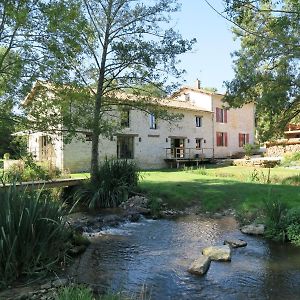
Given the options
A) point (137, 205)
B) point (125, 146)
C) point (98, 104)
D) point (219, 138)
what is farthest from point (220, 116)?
point (137, 205)

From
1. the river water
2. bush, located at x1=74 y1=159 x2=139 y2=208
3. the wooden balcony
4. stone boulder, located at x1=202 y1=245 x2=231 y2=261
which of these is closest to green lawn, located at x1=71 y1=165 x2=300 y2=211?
bush, located at x1=74 y1=159 x2=139 y2=208

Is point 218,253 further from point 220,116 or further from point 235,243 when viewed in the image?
point 220,116

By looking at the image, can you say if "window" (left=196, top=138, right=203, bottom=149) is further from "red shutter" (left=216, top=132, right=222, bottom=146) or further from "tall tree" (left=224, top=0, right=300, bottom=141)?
"tall tree" (left=224, top=0, right=300, bottom=141)

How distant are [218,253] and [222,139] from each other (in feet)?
103

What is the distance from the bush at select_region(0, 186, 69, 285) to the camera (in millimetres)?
6047

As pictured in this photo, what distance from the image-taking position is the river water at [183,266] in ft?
20.7

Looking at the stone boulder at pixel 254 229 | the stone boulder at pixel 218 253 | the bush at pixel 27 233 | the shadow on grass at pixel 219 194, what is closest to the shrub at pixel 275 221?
the stone boulder at pixel 254 229

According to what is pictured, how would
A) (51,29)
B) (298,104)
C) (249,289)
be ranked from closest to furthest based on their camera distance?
(249,289) < (51,29) < (298,104)

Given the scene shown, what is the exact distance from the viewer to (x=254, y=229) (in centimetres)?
1032

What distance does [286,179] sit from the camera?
17.8 metres

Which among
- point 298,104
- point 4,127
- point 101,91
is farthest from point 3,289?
point 298,104

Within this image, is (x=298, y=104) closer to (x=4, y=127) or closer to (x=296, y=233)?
(x=296, y=233)

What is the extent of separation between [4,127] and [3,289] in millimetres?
6124

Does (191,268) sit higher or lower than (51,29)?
lower
